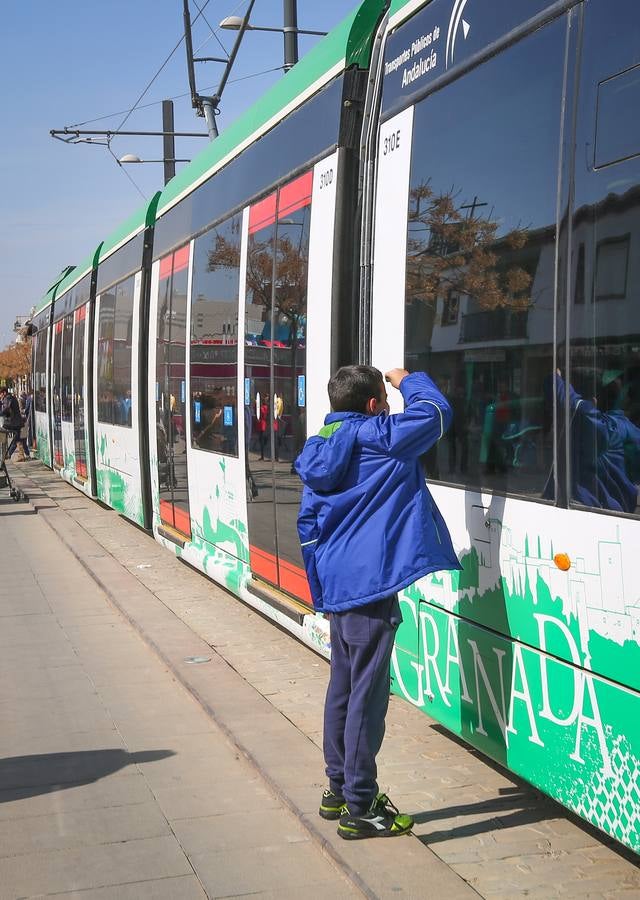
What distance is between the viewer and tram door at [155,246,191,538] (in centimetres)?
1034

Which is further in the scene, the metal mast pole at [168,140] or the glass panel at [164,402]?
the metal mast pole at [168,140]

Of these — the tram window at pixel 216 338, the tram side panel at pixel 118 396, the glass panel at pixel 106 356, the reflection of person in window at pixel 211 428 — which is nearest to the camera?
the tram window at pixel 216 338

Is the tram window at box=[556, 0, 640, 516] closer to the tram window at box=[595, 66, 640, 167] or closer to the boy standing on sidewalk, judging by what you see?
the tram window at box=[595, 66, 640, 167]

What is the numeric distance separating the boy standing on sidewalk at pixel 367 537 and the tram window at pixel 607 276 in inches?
24.5

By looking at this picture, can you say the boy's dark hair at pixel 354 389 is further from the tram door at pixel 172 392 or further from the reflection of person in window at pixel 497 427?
the tram door at pixel 172 392

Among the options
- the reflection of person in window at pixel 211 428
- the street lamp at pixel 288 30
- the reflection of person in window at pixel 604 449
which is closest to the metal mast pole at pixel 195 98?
the street lamp at pixel 288 30

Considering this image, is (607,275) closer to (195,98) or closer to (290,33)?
(290,33)

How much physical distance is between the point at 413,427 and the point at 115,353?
1102 centimetres

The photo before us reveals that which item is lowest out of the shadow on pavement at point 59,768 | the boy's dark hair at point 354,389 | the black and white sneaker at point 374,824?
the shadow on pavement at point 59,768

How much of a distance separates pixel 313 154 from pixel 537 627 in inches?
136

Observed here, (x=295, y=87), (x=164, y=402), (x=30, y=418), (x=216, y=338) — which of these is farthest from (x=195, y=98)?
(x=30, y=418)

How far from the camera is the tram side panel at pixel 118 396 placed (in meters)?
13.2

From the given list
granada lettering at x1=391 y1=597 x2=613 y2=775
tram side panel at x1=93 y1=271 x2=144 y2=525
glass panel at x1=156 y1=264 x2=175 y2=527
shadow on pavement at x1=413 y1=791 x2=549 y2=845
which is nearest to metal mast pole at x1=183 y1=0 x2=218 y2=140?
tram side panel at x1=93 y1=271 x2=144 y2=525

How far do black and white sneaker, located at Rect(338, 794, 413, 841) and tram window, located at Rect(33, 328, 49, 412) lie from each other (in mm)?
21511
